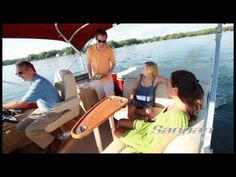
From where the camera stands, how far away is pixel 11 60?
15508 mm

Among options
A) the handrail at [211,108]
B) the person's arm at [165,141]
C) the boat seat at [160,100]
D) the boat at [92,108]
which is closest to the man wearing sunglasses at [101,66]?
the boat at [92,108]

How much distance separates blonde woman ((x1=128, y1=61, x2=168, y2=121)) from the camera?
296 centimetres

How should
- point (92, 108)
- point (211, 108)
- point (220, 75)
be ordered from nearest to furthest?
point (211, 108) < point (92, 108) < point (220, 75)

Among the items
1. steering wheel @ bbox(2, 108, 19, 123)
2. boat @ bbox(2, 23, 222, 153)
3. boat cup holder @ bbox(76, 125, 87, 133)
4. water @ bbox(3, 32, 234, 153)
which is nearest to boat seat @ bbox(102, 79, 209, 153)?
boat @ bbox(2, 23, 222, 153)

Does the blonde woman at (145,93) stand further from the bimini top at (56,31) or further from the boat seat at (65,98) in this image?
the bimini top at (56,31)

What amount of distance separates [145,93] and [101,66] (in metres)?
0.68

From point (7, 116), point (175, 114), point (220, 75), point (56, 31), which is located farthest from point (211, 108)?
point (220, 75)

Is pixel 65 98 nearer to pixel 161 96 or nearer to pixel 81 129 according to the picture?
pixel 81 129

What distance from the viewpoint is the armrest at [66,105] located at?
2850 millimetres

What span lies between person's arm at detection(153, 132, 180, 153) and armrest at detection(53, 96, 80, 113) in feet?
4.45

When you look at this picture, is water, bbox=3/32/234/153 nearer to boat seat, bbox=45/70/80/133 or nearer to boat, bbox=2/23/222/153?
boat seat, bbox=45/70/80/133

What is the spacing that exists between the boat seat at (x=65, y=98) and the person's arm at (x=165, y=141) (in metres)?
1.38

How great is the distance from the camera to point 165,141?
179 centimetres
